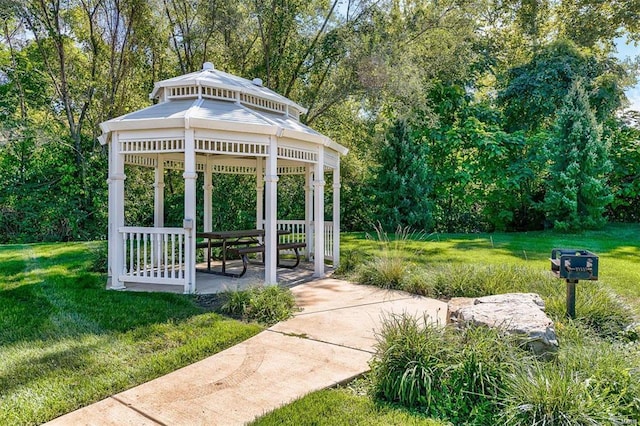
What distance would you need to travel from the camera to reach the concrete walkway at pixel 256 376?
287cm

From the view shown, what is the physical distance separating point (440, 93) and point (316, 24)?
197 inches

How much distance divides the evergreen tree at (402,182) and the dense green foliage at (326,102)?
0.16 ft

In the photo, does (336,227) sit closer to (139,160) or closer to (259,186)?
(259,186)

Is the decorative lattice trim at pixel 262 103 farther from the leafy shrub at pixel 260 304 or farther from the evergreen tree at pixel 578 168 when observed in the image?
the evergreen tree at pixel 578 168

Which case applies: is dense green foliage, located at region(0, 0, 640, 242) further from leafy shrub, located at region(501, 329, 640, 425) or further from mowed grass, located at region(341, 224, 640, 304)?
leafy shrub, located at region(501, 329, 640, 425)

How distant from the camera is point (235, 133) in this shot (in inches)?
244

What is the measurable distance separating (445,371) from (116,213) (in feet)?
18.0

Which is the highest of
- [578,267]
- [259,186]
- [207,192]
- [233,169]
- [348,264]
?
[233,169]

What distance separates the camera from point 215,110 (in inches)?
261

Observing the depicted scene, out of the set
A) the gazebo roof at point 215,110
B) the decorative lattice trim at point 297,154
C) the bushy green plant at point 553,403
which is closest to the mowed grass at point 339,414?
the bushy green plant at point 553,403

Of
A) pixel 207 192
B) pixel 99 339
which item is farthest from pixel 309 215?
pixel 99 339

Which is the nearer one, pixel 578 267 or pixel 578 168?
pixel 578 267

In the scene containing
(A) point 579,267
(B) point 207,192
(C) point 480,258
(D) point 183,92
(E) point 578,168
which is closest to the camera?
(A) point 579,267

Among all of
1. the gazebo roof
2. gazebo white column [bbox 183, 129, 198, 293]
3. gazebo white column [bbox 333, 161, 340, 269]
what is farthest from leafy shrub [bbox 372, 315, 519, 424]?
gazebo white column [bbox 333, 161, 340, 269]
